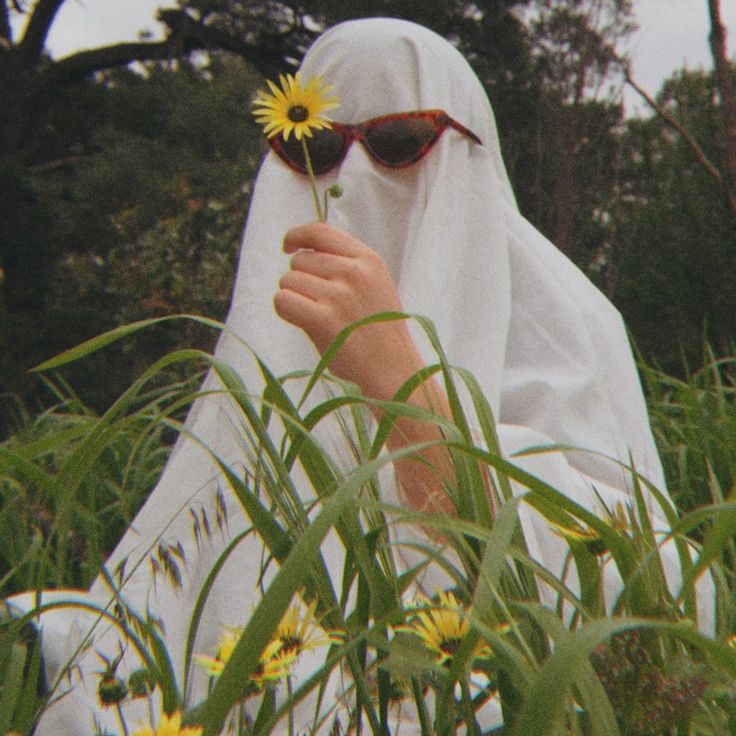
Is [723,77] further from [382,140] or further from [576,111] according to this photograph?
[576,111]

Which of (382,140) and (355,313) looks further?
(382,140)

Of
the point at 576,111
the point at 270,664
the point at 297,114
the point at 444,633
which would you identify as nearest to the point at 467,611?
the point at 444,633

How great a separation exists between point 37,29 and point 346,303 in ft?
43.7

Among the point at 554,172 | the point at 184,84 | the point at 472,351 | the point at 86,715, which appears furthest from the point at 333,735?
the point at 184,84

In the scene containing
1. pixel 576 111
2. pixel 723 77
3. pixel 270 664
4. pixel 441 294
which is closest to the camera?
pixel 270 664

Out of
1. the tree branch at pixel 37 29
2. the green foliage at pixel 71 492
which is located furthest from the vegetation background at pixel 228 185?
the green foliage at pixel 71 492

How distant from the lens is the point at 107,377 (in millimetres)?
11352

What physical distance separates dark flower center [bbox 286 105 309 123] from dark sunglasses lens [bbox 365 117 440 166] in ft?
1.95

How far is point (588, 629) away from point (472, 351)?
3.38 feet

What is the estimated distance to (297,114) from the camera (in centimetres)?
125

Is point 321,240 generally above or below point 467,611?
above

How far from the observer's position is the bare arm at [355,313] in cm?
146

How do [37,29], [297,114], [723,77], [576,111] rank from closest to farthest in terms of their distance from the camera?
[297,114] < [723,77] < [576,111] < [37,29]

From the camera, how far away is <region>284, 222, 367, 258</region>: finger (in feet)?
4.80
